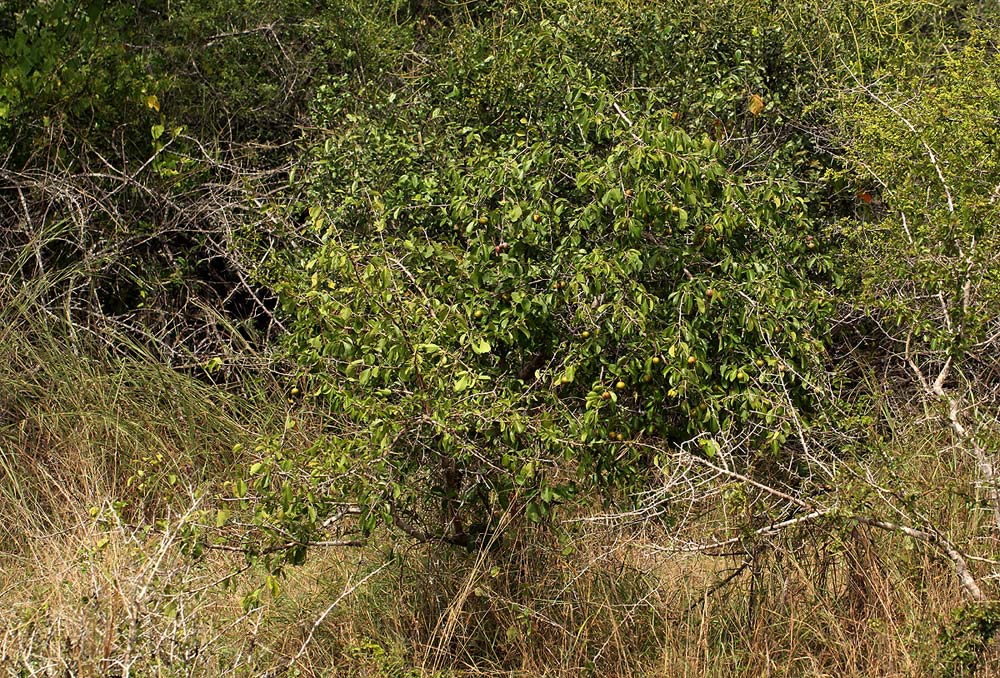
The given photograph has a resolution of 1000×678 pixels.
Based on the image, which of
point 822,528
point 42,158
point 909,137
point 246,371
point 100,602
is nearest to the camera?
point 100,602

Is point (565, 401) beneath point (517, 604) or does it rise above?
above

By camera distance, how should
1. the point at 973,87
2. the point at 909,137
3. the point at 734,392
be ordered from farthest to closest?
the point at 973,87, the point at 909,137, the point at 734,392

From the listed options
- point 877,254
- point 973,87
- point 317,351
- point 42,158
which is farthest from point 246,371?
point 973,87

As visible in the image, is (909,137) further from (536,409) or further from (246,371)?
(246,371)

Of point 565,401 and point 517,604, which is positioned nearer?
point 517,604

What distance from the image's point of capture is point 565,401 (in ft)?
13.4

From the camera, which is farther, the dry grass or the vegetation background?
the vegetation background

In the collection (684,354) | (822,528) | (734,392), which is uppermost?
(684,354)

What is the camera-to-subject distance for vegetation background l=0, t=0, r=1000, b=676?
347 cm

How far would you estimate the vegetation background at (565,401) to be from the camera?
3.47 metres

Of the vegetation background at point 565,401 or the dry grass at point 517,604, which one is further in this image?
the vegetation background at point 565,401

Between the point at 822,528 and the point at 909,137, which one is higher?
the point at 909,137

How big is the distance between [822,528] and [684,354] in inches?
26.0

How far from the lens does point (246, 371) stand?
582cm
